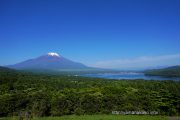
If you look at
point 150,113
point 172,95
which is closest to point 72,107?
point 150,113

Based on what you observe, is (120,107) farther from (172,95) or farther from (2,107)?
(2,107)

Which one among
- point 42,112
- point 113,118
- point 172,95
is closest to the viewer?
point 113,118

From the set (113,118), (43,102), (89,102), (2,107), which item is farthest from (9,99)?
(113,118)

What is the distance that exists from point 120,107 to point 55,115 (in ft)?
16.0

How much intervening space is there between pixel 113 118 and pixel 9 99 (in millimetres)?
8006

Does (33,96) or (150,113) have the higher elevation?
(33,96)

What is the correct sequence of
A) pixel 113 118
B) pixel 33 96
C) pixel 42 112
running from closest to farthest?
pixel 113 118
pixel 42 112
pixel 33 96

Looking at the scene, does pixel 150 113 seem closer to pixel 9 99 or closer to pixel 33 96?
pixel 33 96

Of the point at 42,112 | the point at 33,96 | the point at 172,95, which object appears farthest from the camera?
the point at 172,95

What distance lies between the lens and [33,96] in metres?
17.4

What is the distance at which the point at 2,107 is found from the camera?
16.1m

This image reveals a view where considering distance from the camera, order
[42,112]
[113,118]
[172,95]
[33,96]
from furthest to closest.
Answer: [172,95] < [33,96] < [42,112] < [113,118]

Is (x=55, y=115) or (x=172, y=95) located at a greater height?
(x=172, y=95)

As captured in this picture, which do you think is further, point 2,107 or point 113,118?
point 2,107
